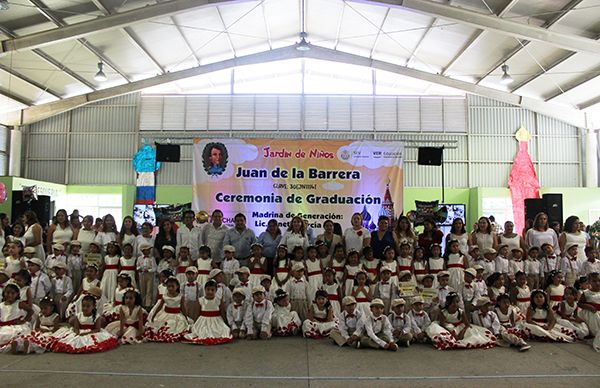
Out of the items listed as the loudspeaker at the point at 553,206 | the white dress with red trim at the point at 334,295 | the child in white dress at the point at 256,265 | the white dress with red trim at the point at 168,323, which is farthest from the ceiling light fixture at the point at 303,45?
the white dress with red trim at the point at 168,323

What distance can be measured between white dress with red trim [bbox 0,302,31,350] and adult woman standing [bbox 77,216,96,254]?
1319mm

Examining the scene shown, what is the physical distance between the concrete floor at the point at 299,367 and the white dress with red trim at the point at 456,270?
116 cm

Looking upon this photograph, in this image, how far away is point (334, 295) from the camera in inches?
236

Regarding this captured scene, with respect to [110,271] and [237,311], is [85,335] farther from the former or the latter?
Result: [237,311]

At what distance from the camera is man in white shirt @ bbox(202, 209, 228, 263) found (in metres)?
6.57

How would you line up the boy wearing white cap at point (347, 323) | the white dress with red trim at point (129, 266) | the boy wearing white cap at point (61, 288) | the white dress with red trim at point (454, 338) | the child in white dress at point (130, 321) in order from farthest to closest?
the white dress with red trim at point (129, 266) < the boy wearing white cap at point (61, 288) < the child in white dress at point (130, 321) < the boy wearing white cap at point (347, 323) < the white dress with red trim at point (454, 338)

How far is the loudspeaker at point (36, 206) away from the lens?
12.0 meters

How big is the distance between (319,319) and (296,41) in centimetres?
1322

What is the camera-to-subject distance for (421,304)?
551 cm

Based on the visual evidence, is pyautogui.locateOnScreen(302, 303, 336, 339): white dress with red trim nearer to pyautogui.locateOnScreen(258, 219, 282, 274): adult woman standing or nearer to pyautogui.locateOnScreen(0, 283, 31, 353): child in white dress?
pyautogui.locateOnScreen(258, 219, 282, 274): adult woman standing

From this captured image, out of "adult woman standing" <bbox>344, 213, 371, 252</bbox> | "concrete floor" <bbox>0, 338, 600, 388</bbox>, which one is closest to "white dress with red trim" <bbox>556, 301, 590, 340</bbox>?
"concrete floor" <bbox>0, 338, 600, 388</bbox>

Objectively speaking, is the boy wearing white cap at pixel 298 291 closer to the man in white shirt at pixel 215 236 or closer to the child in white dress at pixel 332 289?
the child in white dress at pixel 332 289

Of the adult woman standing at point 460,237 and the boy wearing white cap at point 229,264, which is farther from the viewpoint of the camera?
the adult woman standing at point 460,237

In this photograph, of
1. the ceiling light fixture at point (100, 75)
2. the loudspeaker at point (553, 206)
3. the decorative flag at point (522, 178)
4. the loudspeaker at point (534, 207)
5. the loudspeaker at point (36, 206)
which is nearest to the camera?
the loudspeaker at point (553, 206)
